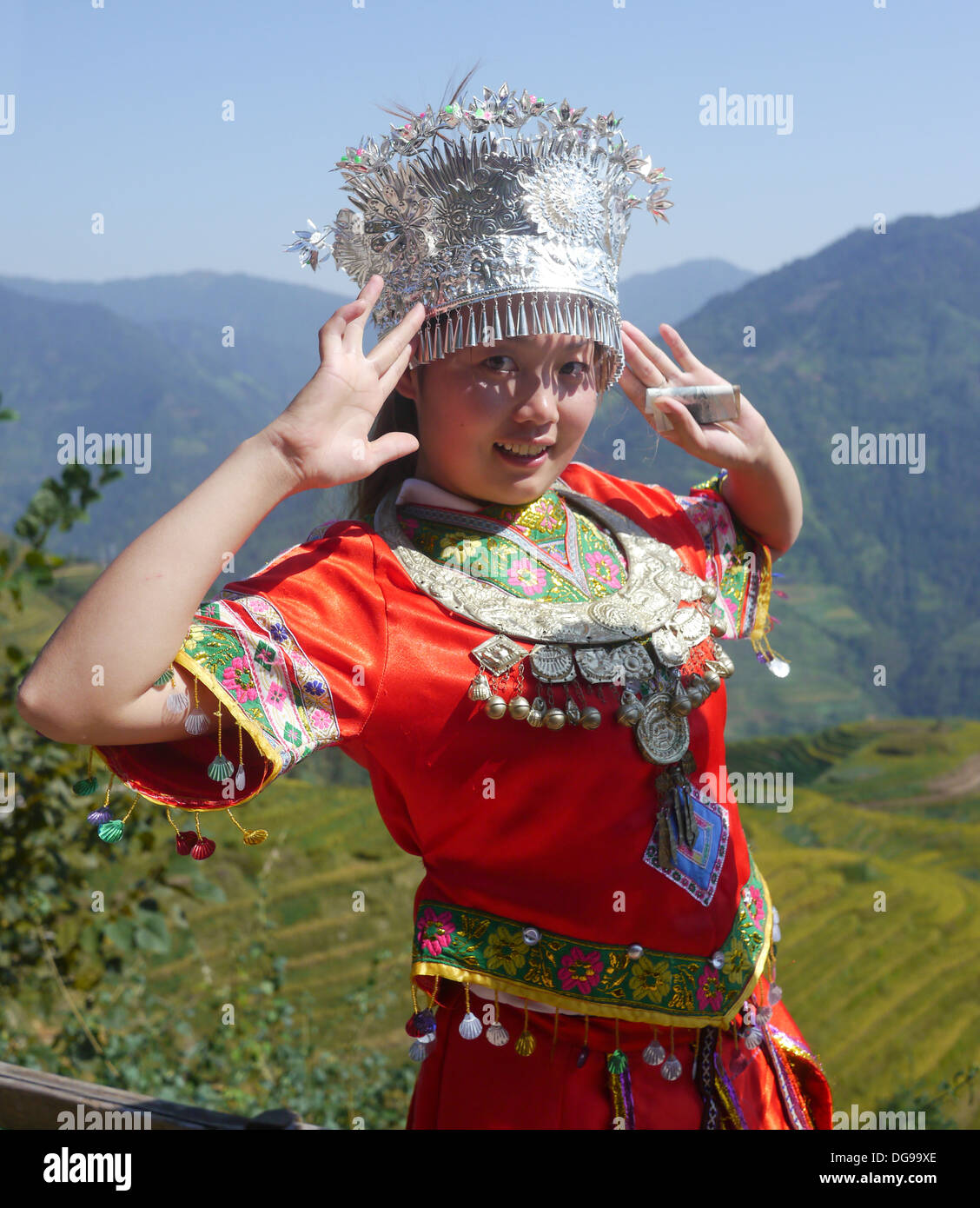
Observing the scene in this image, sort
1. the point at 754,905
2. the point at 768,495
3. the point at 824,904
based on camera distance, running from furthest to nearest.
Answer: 1. the point at 824,904
2. the point at 768,495
3. the point at 754,905

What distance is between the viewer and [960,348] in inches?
190

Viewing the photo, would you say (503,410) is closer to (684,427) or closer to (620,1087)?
(684,427)

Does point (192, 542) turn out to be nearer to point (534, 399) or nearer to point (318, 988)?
point (534, 399)

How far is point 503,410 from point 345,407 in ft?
0.87

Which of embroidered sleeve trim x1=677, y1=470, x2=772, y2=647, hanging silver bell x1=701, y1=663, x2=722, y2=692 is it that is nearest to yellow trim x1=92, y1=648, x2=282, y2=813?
hanging silver bell x1=701, y1=663, x2=722, y2=692

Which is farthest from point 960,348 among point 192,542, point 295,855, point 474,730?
point 192,542

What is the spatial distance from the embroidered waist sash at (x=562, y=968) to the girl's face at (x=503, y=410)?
2.26 ft

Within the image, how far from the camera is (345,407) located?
1508 mm

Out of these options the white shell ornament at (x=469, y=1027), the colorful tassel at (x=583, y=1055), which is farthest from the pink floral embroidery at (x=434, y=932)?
the colorful tassel at (x=583, y=1055)

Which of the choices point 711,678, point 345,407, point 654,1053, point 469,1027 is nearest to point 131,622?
point 345,407

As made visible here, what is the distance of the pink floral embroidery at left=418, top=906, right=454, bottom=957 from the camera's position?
160cm

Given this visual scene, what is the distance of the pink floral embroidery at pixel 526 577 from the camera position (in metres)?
1.71

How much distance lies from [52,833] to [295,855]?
3.58 ft

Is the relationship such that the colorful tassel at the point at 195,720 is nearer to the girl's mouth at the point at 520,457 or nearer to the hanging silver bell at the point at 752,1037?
the girl's mouth at the point at 520,457
